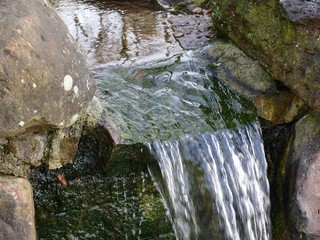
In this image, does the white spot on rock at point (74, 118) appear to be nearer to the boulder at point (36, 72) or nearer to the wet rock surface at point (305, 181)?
the boulder at point (36, 72)

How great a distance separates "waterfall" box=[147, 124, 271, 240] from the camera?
340 centimetres

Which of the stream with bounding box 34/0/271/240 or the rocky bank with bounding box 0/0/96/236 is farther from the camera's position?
the stream with bounding box 34/0/271/240

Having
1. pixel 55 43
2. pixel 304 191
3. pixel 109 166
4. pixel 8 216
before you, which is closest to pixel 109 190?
pixel 109 166

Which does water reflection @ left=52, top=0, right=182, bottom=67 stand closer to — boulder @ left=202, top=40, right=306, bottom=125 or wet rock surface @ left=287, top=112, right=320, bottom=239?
boulder @ left=202, top=40, right=306, bottom=125

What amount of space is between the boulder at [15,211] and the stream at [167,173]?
15.4 inches

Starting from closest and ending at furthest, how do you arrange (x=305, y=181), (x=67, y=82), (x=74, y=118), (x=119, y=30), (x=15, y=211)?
1. (x=15, y=211)
2. (x=67, y=82)
3. (x=74, y=118)
4. (x=305, y=181)
5. (x=119, y=30)

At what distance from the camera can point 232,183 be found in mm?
3537

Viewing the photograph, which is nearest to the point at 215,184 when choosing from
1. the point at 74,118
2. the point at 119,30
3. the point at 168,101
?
the point at 168,101

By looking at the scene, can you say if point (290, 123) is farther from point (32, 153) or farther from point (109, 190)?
point (32, 153)

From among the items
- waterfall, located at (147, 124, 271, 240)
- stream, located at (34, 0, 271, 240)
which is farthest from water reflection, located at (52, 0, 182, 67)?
waterfall, located at (147, 124, 271, 240)

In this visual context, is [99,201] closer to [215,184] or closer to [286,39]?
[215,184]

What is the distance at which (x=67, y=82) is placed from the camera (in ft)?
9.48

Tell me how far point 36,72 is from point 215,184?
1.46 metres

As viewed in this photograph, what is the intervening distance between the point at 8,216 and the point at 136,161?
0.94 m
